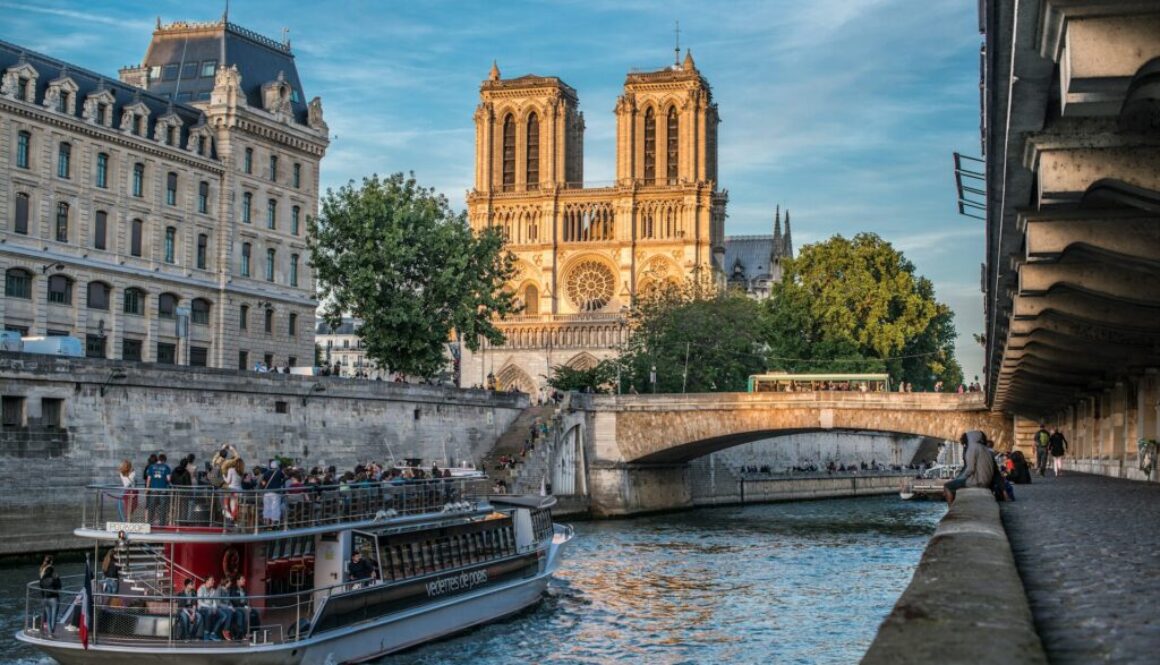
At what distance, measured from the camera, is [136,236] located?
179ft

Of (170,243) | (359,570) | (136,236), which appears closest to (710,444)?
(170,243)

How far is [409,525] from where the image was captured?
2766cm

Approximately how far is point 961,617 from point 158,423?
36491mm

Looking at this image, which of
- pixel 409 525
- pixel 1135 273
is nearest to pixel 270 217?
pixel 409 525

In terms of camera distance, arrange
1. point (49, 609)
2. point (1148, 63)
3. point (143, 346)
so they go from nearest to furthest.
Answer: point (1148, 63) → point (49, 609) → point (143, 346)

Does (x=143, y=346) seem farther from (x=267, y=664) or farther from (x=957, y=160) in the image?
(x=957, y=160)

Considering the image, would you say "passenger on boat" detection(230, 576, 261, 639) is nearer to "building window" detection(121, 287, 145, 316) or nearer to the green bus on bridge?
"building window" detection(121, 287, 145, 316)

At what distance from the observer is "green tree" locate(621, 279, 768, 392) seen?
8125 cm

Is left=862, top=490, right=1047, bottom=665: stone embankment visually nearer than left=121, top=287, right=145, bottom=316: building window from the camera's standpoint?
Yes

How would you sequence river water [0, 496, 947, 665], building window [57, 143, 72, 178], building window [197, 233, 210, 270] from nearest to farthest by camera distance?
river water [0, 496, 947, 665]
building window [57, 143, 72, 178]
building window [197, 233, 210, 270]

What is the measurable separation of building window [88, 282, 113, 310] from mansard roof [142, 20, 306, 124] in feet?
38.8

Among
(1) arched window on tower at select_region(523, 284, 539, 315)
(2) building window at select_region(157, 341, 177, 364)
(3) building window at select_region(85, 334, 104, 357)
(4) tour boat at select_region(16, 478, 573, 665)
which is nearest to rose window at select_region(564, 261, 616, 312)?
(1) arched window on tower at select_region(523, 284, 539, 315)

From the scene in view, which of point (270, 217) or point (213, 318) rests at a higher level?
point (270, 217)

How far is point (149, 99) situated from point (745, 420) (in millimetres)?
26896
